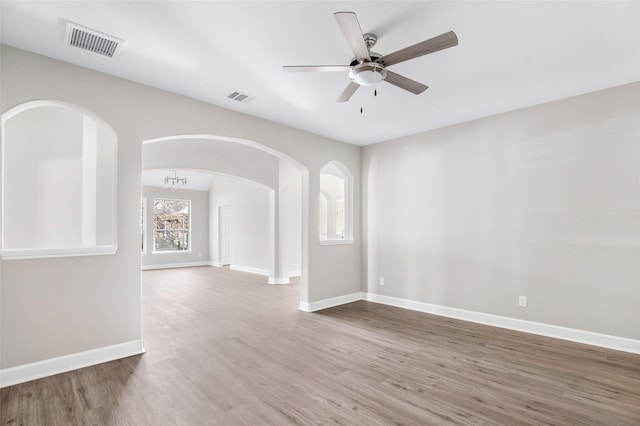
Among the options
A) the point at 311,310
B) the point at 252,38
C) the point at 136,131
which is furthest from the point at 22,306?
the point at 311,310

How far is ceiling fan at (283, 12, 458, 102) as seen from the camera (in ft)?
6.78

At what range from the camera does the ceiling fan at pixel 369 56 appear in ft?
6.78

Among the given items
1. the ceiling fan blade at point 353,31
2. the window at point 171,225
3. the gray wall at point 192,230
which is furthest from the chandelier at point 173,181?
the ceiling fan blade at point 353,31

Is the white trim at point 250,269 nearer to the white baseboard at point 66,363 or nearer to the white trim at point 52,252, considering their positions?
the white baseboard at point 66,363

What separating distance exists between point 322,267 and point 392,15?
385 centimetres

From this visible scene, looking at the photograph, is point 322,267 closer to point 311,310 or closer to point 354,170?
point 311,310

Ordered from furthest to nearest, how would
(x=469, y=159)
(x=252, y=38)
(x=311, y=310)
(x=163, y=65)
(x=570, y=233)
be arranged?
(x=311, y=310) → (x=469, y=159) → (x=570, y=233) → (x=163, y=65) → (x=252, y=38)

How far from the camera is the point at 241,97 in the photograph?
12.4 feet

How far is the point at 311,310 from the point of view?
507cm

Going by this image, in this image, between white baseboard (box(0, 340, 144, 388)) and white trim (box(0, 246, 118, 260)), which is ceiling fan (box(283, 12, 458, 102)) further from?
white baseboard (box(0, 340, 144, 388))

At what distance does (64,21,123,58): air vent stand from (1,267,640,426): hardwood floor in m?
2.86

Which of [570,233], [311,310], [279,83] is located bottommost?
[311,310]

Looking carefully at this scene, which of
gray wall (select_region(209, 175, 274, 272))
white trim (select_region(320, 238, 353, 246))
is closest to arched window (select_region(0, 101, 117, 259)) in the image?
white trim (select_region(320, 238, 353, 246))

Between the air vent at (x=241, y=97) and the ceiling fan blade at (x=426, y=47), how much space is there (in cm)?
182
